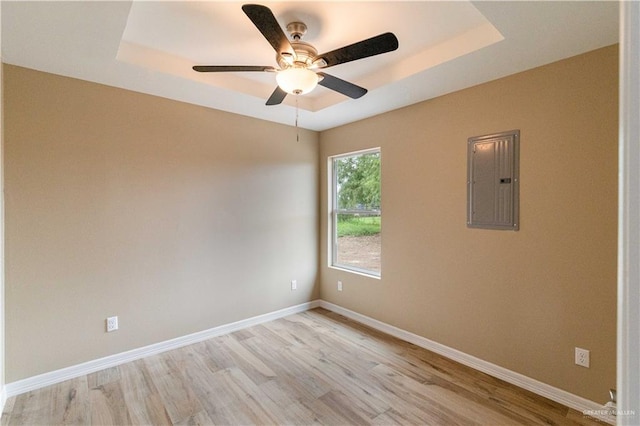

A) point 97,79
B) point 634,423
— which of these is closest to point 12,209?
point 97,79

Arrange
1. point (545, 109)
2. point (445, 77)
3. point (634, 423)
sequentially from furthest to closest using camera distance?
point (445, 77) < point (545, 109) < point (634, 423)

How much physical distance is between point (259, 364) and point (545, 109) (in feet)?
10.4

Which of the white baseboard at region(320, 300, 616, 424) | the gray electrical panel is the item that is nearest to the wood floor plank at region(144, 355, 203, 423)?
the white baseboard at region(320, 300, 616, 424)

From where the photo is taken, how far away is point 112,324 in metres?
2.69

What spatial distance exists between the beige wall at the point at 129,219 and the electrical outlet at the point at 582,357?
290 cm

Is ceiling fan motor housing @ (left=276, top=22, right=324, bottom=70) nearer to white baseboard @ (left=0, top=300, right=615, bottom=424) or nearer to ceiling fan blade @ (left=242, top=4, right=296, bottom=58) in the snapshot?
ceiling fan blade @ (left=242, top=4, right=296, bottom=58)

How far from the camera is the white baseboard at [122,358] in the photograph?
2316mm

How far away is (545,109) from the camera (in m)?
2.25

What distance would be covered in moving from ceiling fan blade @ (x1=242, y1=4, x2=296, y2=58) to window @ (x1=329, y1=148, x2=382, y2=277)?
6.67ft

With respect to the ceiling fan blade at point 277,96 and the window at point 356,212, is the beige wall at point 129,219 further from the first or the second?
the ceiling fan blade at point 277,96

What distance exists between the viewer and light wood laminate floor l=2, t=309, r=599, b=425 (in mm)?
2041

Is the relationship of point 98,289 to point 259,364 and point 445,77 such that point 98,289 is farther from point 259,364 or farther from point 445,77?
point 445,77

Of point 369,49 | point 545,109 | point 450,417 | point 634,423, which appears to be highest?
point 369,49

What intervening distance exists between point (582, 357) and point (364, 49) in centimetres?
256
